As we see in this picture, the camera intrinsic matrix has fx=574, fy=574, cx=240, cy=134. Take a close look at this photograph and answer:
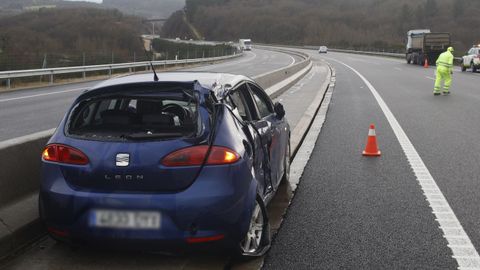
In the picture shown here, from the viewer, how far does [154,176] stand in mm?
3850

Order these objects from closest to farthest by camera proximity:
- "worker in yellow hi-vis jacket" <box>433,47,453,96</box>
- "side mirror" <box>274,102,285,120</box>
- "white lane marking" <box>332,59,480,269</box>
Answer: "white lane marking" <box>332,59,480,269</box>, "side mirror" <box>274,102,285,120</box>, "worker in yellow hi-vis jacket" <box>433,47,453,96</box>

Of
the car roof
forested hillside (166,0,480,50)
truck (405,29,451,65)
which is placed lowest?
the car roof

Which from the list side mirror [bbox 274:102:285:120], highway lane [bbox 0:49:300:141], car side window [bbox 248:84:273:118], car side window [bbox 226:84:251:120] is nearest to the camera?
car side window [bbox 226:84:251:120]

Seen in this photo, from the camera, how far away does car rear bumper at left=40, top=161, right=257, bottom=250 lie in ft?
12.5

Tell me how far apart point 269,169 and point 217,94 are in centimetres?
106

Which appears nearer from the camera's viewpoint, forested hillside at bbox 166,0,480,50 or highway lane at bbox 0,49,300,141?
highway lane at bbox 0,49,300,141

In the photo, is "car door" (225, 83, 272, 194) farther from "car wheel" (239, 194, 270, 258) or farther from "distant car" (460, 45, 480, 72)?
"distant car" (460, 45, 480, 72)

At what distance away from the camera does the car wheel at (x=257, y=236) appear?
4.31 metres

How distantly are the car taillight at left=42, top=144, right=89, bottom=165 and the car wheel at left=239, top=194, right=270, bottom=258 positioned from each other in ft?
4.28

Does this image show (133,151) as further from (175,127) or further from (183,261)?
(183,261)

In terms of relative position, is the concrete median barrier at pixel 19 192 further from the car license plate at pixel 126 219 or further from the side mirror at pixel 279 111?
the side mirror at pixel 279 111

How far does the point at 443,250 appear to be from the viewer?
4.62 meters

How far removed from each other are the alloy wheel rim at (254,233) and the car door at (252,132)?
255 mm

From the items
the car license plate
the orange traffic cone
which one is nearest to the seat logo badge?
the car license plate
